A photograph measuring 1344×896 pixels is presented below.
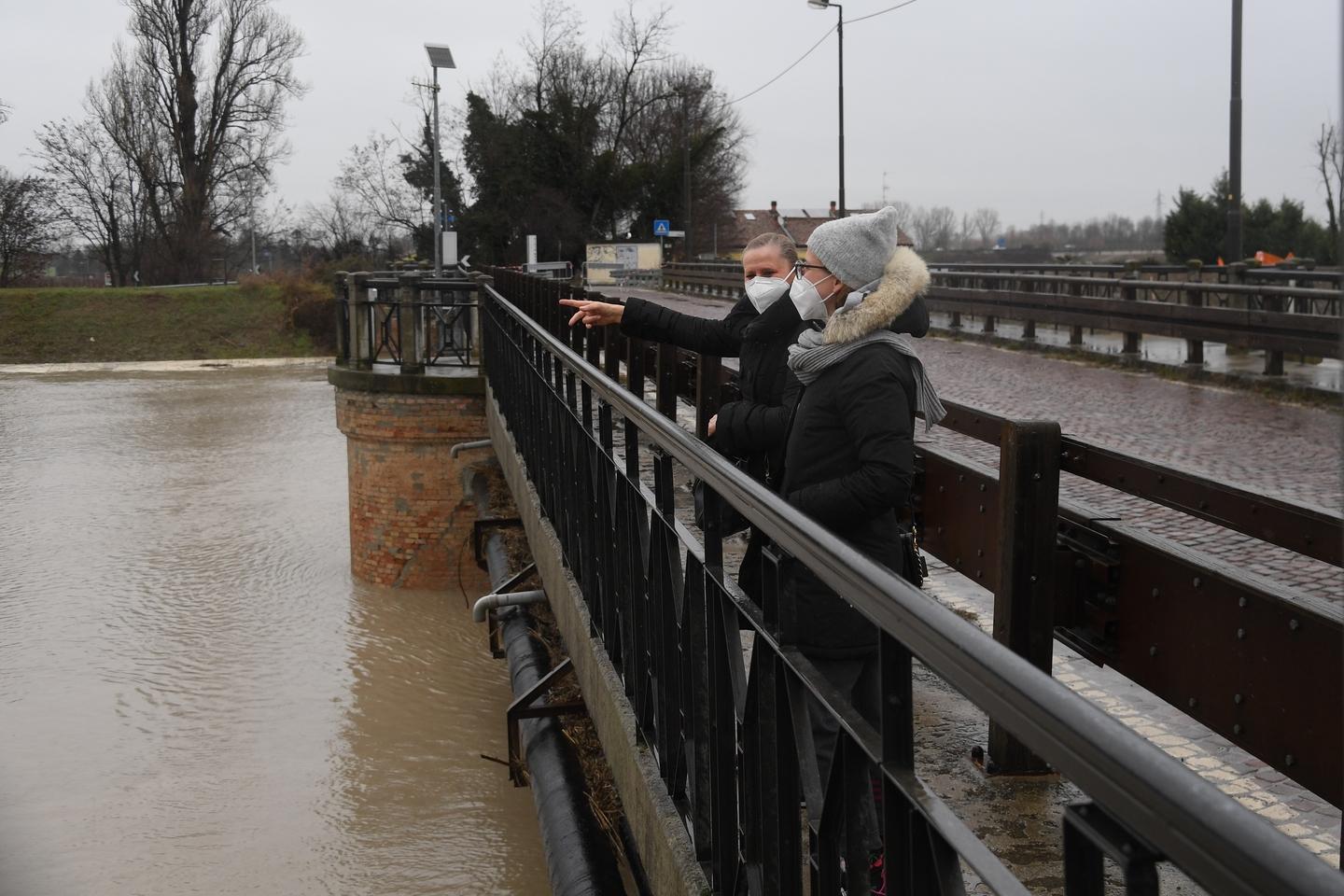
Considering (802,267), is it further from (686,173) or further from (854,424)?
(686,173)

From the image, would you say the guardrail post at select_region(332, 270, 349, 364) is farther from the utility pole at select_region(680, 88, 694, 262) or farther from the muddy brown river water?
the utility pole at select_region(680, 88, 694, 262)

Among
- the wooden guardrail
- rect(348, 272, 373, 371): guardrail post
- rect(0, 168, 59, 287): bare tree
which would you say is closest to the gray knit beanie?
the wooden guardrail

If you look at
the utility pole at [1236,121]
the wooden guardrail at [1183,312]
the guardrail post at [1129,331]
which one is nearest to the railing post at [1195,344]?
the wooden guardrail at [1183,312]

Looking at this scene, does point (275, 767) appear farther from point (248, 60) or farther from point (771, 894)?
point (248, 60)

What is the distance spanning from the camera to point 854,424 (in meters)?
3.02

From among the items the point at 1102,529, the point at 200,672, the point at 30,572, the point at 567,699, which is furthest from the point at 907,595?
the point at 30,572

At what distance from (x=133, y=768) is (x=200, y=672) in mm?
3043

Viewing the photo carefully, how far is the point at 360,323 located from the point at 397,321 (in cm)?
45

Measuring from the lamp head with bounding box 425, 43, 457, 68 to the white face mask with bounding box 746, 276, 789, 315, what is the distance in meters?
23.4

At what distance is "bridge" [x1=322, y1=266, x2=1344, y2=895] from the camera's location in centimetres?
121

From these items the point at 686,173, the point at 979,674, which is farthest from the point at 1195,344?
the point at 686,173

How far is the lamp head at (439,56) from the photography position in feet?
85.6

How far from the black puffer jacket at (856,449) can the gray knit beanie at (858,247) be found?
41 mm

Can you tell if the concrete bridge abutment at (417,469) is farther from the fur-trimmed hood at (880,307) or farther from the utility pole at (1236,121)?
the fur-trimmed hood at (880,307)
